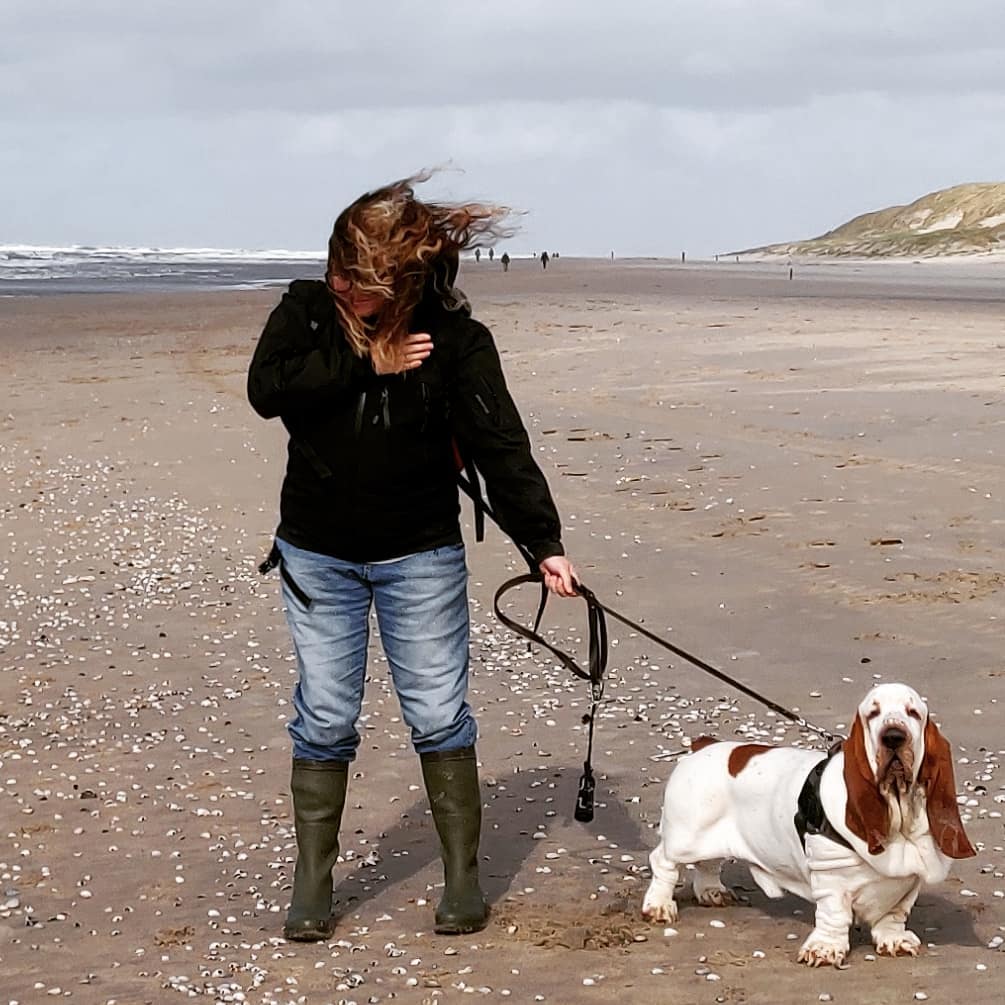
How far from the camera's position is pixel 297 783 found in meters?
5.31

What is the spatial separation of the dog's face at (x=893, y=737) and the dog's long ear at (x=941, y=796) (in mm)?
29

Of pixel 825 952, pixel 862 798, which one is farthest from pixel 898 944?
pixel 862 798

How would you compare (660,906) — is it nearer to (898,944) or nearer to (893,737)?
(898,944)

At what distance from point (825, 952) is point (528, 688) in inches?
130

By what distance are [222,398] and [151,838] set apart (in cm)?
1273

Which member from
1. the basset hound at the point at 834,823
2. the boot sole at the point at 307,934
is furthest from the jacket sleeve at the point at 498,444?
the boot sole at the point at 307,934

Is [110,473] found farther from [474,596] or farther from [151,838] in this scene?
[151,838]

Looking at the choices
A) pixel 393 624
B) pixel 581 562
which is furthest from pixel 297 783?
pixel 581 562

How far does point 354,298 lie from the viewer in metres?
4.84

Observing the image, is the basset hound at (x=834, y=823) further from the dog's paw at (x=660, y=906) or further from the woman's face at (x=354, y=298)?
the woman's face at (x=354, y=298)

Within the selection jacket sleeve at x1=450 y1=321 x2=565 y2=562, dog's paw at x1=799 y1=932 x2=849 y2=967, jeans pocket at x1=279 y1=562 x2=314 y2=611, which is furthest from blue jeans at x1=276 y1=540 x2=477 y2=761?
dog's paw at x1=799 y1=932 x2=849 y2=967

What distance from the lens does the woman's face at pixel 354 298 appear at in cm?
480

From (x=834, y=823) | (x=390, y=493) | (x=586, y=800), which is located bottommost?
(x=586, y=800)

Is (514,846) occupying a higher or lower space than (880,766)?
lower
